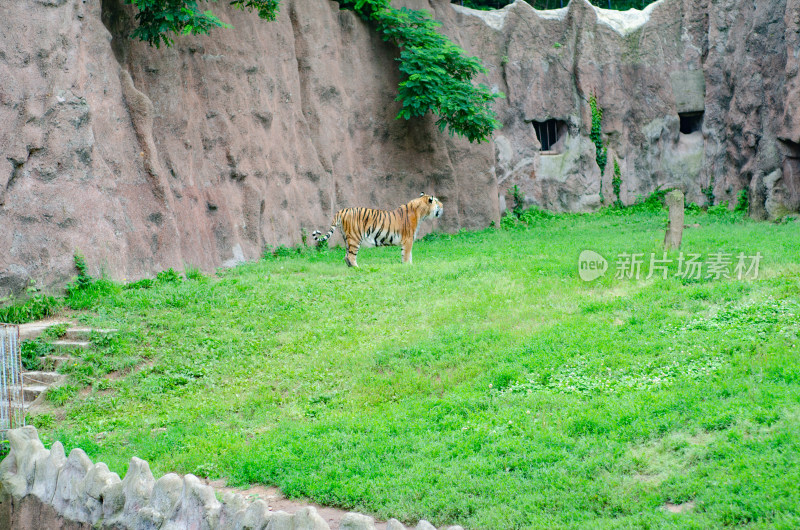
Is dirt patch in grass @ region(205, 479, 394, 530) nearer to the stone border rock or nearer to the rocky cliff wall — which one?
the stone border rock

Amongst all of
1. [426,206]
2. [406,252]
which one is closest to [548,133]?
[426,206]

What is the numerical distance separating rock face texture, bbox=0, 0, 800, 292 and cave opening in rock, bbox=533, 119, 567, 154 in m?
0.04

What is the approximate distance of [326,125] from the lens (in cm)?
1705

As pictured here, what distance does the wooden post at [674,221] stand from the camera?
11625mm

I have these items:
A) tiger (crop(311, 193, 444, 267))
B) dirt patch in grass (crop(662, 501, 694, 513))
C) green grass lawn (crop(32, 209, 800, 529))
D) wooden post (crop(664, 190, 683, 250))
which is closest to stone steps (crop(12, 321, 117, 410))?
green grass lawn (crop(32, 209, 800, 529))

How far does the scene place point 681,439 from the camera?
541cm

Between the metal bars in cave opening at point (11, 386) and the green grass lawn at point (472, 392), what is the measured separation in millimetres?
458

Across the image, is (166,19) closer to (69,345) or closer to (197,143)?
(197,143)

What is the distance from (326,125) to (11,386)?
439 inches

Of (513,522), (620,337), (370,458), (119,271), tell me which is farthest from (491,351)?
(119,271)

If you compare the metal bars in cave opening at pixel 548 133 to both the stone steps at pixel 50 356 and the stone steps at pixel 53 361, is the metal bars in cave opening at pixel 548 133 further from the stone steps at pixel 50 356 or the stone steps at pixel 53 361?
the stone steps at pixel 53 361

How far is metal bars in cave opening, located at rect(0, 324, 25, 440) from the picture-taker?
6633mm

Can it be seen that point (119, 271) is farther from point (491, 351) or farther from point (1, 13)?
point (491, 351)

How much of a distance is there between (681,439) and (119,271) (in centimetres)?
897
